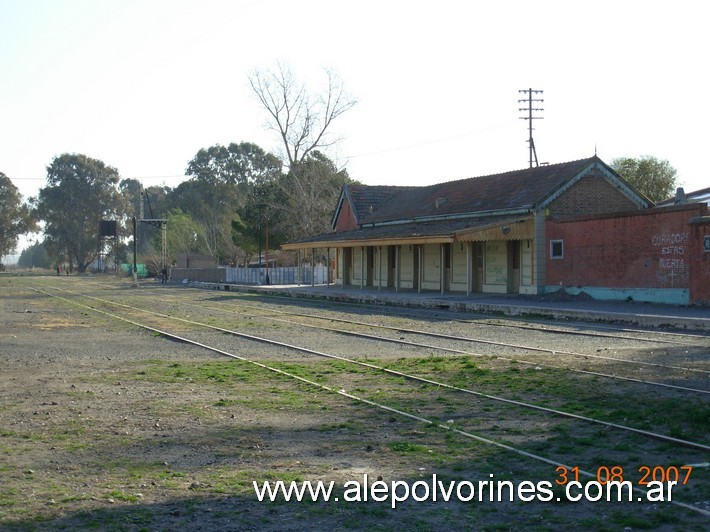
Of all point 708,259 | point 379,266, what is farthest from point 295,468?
point 379,266

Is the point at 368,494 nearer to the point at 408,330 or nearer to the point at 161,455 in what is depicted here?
the point at 161,455

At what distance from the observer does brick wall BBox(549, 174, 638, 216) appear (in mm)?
34531

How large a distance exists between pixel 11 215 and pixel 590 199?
350ft

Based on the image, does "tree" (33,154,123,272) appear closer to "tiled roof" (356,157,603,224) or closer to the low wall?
the low wall

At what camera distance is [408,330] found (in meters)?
21.8

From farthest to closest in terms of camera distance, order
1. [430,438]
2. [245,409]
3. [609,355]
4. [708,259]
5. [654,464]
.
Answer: [708,259] → [609,355] → [245,409] → [430,438] → [654,464]

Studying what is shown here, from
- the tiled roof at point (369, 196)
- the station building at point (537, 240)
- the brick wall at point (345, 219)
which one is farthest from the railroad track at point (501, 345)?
the brick wall at point (345, 219)

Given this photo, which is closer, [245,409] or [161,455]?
[161,455]

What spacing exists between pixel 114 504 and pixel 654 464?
450cm

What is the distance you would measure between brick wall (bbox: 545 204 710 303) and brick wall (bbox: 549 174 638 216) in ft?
7.21

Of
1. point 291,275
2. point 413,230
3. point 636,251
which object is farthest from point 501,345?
point 291,275

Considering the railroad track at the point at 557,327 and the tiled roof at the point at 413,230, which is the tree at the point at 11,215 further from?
the railroad track at the point at 557,327

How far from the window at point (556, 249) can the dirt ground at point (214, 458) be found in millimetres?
20801

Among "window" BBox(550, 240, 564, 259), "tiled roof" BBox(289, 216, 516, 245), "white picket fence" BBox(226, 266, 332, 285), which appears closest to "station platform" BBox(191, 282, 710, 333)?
"window" BBox(550, 240, 564, 259)
